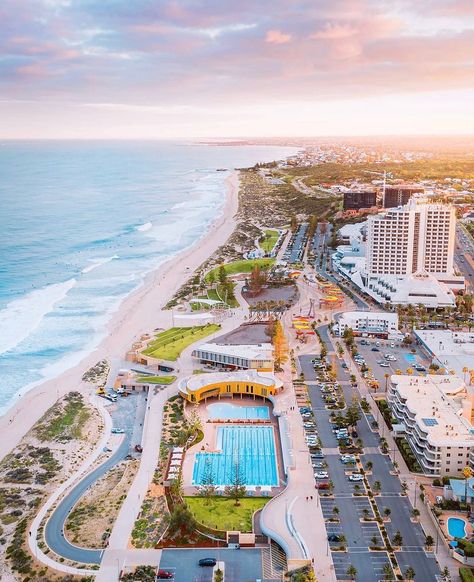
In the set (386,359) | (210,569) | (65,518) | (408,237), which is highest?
(408,237)

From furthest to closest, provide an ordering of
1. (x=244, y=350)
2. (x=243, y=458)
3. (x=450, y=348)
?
(x=450, y=348), (x=244, y=350), (x=243, y=458)

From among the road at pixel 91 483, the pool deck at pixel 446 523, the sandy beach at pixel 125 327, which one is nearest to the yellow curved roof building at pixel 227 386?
the road at pixel 91 483

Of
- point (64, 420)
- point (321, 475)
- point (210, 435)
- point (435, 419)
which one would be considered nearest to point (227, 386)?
point (210, 435)

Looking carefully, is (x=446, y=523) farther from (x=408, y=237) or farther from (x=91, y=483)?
(x=408, y=237)

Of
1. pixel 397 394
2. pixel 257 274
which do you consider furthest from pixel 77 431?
pixel 257 274

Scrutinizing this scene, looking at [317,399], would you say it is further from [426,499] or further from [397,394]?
[426,499]
